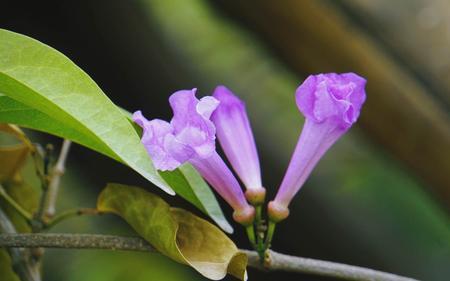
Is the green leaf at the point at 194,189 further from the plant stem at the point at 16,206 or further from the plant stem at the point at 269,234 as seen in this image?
the plant stem at the point at 16,206

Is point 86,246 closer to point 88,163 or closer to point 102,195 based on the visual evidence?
point 102,195

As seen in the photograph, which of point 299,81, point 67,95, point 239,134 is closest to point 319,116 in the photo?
point 239,134

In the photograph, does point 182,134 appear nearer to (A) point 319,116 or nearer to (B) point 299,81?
(A) point 319,116

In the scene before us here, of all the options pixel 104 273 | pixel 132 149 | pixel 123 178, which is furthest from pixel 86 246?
pixel 104 273

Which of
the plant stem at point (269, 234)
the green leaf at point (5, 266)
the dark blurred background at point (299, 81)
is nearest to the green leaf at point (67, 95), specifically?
the plant stem at point (269, 234)

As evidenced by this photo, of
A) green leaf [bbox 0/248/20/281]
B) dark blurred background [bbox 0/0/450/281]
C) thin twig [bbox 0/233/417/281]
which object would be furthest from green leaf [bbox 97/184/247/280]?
dark blurred background [bbox 0/0/450/281]
